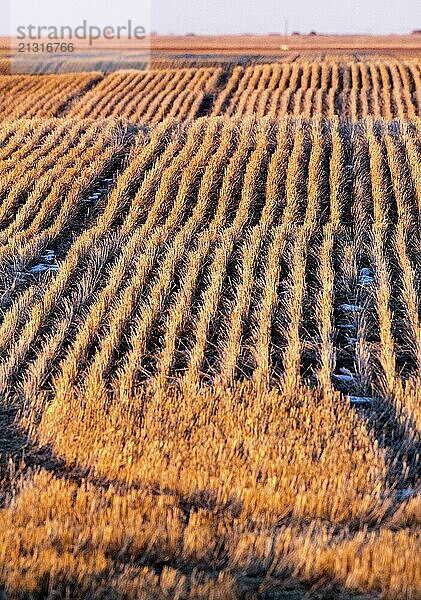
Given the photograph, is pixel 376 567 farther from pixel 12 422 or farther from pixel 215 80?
pixel 215 80

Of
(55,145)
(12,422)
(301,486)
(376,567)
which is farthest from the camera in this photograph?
(55,145)

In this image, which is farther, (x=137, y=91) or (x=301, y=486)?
(x=137, y=91)

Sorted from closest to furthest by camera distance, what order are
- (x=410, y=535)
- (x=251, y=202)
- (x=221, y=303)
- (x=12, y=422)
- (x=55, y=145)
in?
(x=410, y=535) → (x=12, y=422) → (x=221, y=303) → (x=251, y=202) → (x=55, y=145)

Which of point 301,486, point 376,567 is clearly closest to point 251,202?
point 301,486

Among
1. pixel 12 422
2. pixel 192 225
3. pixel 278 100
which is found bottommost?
pixel 12 422

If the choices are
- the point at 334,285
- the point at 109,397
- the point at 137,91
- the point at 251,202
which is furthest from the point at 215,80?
the point at 109,397

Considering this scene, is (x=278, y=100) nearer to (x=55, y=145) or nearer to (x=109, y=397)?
(x=55, y=145)

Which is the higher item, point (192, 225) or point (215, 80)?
point (215, 80)
